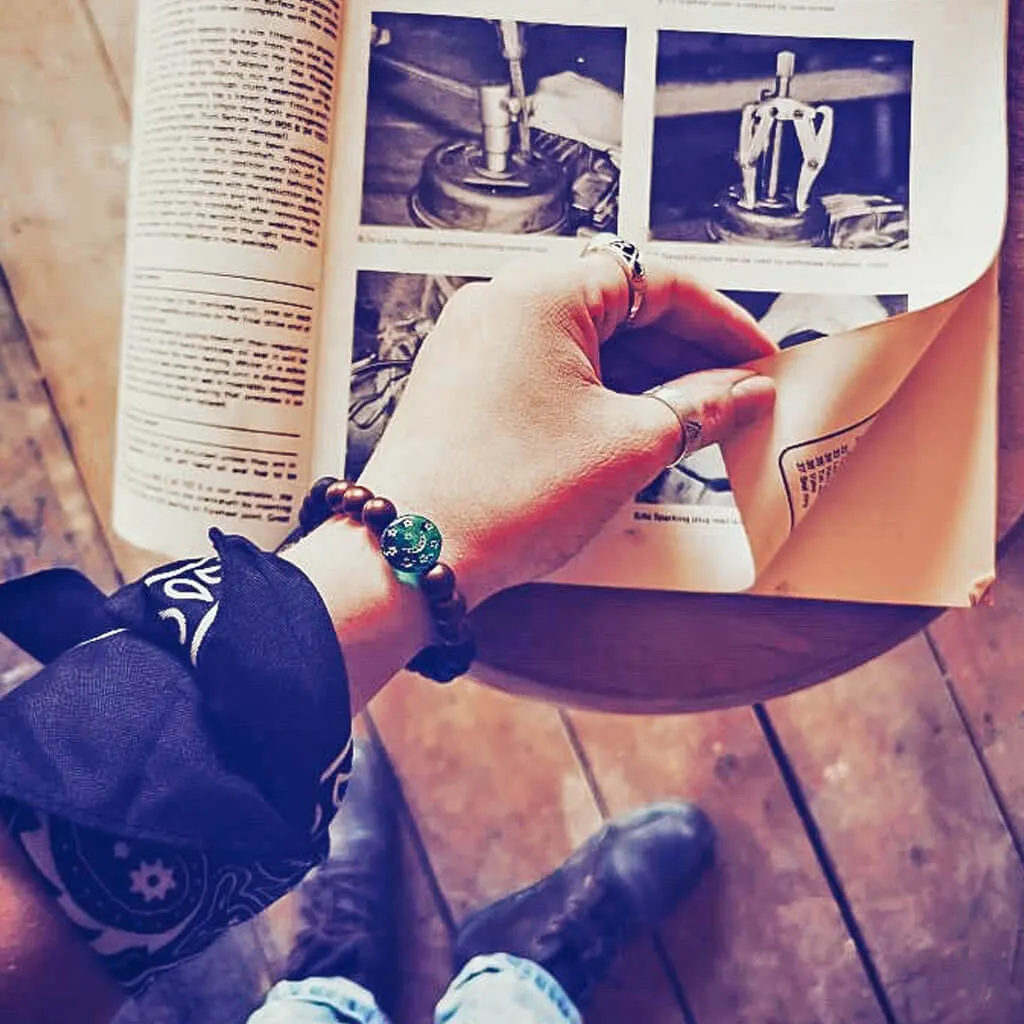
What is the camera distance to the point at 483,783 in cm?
70

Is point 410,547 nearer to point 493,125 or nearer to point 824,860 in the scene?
point 493,125

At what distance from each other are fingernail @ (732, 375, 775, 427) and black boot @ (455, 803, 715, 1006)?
Answer: 1.16 feet

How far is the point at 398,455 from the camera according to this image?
0.40m

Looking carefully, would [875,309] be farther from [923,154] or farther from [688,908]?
[688,908]

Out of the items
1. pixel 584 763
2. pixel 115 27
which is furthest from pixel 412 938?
pixel 115 27

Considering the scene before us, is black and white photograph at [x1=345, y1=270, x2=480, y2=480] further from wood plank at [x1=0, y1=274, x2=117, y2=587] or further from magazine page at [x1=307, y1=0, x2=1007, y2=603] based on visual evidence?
wood plank at [x1=0, y1=274, x2=117, y2=587]

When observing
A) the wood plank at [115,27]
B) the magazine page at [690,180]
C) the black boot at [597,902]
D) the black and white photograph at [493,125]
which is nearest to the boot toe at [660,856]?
the black boot at [597,902]

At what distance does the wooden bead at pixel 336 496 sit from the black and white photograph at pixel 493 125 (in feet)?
0.40

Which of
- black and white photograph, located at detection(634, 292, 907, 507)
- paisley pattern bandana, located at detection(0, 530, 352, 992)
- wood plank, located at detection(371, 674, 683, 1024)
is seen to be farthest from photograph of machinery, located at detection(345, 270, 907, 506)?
wood plank, located at detection(371, 674, 683, 1024)

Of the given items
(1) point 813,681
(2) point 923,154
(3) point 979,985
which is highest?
(2) point 923,154

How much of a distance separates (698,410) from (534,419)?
2.5 inches

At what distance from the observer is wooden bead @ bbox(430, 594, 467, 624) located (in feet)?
1.26

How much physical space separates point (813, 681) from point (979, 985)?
0.38 m

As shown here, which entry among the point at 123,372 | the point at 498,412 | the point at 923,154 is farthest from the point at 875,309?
the point at 123,372
